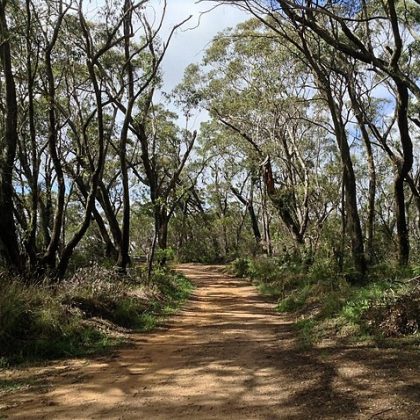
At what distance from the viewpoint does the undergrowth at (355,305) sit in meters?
7.80

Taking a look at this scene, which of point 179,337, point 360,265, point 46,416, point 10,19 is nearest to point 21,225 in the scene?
point 10,19

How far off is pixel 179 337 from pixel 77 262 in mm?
12380

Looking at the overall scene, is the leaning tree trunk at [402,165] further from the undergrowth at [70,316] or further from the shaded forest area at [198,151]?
the undergrowth at [70,316]

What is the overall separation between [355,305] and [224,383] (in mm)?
3822

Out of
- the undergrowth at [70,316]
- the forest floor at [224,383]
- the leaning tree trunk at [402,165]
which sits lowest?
the forest floor at [224,383]

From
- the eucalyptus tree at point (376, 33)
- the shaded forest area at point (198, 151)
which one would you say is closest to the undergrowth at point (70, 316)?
the shaded forest area at point (198, 151)

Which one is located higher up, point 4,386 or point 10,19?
point 10,19

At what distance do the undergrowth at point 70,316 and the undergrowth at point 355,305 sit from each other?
340cm

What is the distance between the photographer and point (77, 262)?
2125cm

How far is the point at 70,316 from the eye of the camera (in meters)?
9.30

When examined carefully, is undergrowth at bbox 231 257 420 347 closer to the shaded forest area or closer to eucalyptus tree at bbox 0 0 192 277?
the shaded forest area

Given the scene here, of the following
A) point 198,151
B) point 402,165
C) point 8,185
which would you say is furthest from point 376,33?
point 198,151

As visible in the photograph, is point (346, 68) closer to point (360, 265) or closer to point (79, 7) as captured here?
point (360, 265)

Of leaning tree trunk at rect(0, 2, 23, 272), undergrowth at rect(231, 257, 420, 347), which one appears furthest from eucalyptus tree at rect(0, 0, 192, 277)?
undergrowth at rect(231, 257, 420, 347)
